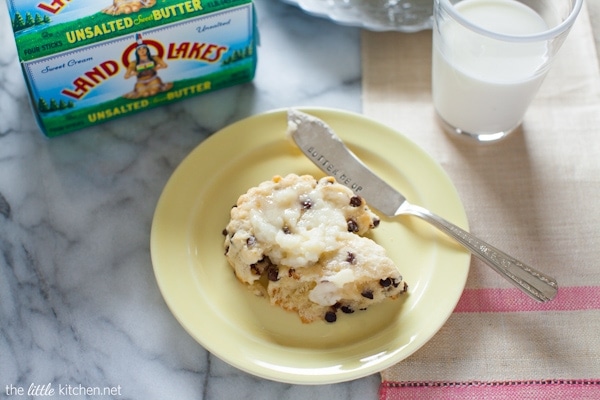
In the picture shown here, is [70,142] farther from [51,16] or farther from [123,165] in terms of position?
[51,16]

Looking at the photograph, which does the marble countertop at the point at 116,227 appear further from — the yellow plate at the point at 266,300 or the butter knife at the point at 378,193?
the butter knife at the point at 378,193

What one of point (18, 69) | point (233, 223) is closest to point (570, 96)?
point (233, 223)

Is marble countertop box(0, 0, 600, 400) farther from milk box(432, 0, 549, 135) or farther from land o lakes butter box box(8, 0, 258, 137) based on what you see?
milk box(432, 0, 549, 135)

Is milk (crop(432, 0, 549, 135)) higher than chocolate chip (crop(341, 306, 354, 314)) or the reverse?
higher

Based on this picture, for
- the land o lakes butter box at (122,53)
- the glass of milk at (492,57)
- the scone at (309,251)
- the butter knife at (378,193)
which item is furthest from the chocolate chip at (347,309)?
the land o lakes butter box at (122,53)

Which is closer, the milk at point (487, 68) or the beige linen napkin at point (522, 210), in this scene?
the beige linen napkin at point (522, 210)

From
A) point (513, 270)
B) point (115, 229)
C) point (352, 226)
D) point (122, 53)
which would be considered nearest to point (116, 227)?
point (115, 229)

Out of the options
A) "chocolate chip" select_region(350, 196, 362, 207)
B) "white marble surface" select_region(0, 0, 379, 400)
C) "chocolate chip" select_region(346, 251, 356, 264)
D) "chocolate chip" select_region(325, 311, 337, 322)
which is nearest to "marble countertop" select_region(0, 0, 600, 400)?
"white marble surface" select_region(0, 0, 379, 400)

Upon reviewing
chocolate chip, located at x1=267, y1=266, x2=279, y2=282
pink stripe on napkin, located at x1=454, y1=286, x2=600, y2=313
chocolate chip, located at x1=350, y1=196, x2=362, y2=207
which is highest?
chocolate chip, located at x1=350, y1=196, x2=362, y2=207
